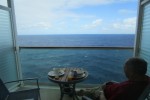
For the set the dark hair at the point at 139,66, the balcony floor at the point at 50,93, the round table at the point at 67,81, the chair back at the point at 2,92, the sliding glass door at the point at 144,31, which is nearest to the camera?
the dark hair at the point at 139,66

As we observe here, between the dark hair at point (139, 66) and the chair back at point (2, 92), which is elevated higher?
the dark hair at point (139, 66)

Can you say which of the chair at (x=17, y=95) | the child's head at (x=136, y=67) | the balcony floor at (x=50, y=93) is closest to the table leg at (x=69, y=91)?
the balcony floor at (x=50, y=93)

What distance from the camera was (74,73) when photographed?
2670 millimetres

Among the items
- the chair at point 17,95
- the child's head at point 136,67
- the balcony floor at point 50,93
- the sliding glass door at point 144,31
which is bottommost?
the balcony floor at point 50,93

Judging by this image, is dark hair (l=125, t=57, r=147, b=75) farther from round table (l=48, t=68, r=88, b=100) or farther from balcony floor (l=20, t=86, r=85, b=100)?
balcony floor (l=20, t=86, r=85, b=100)

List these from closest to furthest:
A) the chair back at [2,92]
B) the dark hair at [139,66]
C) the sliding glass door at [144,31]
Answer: the dark hair at [139,66]
the chair back at [2,92]
the sliding glass door at [144,31]

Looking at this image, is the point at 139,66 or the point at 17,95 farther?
the point at 17,95

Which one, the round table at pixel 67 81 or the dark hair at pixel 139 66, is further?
the round table at pixel 67 81

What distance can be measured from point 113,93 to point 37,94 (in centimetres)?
117

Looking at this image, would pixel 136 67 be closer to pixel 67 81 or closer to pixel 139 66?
pixel 139 66

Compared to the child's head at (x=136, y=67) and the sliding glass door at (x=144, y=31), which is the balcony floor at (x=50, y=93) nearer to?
the sliding glass door at (x=144, y=31)

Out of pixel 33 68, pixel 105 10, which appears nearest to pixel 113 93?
pixel 33 68

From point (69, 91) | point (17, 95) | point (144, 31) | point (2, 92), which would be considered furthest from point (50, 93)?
point (144, 31)

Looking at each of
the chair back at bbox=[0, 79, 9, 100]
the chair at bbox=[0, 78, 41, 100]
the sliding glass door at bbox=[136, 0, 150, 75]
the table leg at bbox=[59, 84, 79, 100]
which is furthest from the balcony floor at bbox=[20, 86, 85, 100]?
the sliding glass door at bbox=[136, 0, 150, 75]
